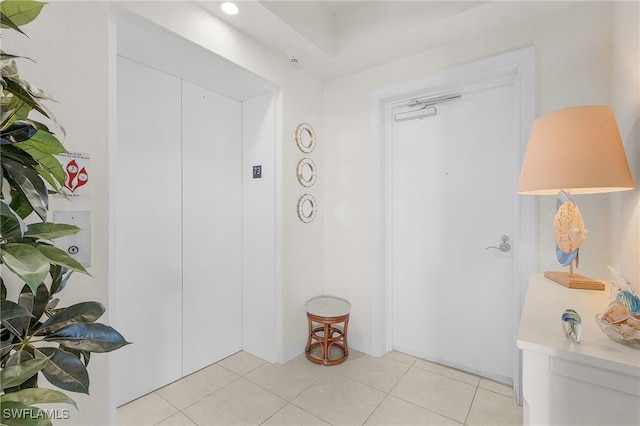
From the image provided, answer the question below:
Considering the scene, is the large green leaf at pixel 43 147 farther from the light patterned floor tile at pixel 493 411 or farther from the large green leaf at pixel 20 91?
the light patterned floor tile at pixel 493 411

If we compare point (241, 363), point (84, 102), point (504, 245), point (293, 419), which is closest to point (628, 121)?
point (504, 245)

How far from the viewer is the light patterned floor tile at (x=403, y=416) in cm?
172

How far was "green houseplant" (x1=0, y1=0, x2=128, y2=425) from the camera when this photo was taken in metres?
0.55

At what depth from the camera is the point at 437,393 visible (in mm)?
1997

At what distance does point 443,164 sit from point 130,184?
228cm

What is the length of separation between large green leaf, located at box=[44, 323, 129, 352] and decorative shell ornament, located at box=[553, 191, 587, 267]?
70.0 inches

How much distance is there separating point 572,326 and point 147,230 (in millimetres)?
2220

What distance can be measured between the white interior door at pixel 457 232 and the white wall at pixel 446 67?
0.81ft

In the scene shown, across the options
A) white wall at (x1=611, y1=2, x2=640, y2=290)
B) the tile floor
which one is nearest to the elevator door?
the tile floor

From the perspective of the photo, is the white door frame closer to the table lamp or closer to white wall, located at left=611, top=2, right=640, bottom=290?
white wall, located at left=611, top=2, right=640, bottom=290

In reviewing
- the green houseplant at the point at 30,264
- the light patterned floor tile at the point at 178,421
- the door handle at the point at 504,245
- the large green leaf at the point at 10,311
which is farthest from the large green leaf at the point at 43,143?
the door handle at the point at 504,245

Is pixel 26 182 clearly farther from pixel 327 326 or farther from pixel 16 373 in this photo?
pixel 327 326

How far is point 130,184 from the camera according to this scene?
1.92m

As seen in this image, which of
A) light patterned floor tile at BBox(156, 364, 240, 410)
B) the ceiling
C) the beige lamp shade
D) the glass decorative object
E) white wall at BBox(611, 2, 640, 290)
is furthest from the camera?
light patterned floor tile at BBox(156, 364, 240, 410)
